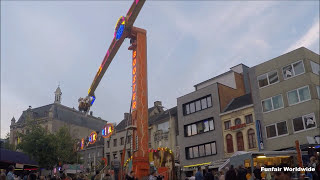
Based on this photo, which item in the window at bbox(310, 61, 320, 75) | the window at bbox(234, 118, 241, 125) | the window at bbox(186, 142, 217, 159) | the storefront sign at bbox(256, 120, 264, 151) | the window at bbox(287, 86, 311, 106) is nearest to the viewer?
the window at bbox(287, 86, 311, 106)

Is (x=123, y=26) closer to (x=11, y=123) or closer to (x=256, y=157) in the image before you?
(x=256, y=157)

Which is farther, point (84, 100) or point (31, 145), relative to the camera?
point (84, 100)

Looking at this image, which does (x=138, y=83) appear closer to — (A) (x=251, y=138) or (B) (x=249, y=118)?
(B) (x=249, y=118)

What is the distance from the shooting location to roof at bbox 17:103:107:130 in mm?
72688

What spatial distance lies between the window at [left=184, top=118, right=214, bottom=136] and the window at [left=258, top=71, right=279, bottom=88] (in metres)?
8.03

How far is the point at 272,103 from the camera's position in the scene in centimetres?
3388

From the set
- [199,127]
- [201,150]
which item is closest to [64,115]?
[199,127]

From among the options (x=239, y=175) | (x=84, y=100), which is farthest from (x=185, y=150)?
(x=239, y=175)

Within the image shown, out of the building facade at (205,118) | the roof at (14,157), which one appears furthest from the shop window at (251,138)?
the roof at (14,157)

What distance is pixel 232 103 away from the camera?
39.9m

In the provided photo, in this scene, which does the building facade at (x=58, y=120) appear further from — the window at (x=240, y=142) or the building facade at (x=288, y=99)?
the building facade at (x=288, y=99)

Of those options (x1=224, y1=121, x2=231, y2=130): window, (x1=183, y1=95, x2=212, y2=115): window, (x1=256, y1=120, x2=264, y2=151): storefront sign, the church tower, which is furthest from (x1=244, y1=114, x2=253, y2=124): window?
the church tower

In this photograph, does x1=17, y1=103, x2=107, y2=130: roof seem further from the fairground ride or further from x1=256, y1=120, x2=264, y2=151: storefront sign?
x1=256, y1=120, x2=264, y2=151: storefront sign

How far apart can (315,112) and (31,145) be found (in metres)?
31.8
